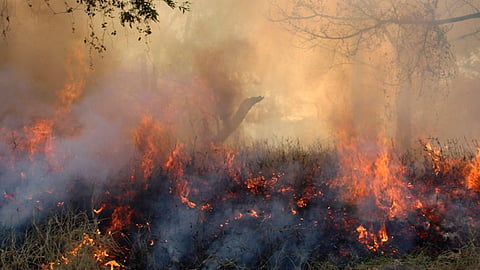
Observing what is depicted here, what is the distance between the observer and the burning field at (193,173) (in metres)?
5.05

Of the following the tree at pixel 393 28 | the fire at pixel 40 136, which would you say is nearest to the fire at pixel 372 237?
the tree at pixel 393 28

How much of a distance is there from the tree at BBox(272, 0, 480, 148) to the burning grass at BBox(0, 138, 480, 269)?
3.32m

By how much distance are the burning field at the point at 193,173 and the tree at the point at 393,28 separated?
0.76ft

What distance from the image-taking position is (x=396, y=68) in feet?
36.3

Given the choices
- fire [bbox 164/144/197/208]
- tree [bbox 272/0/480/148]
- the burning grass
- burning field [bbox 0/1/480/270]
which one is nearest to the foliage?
tree [bbox 272/0/480/148]

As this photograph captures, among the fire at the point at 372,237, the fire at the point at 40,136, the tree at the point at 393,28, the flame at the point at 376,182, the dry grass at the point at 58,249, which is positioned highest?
the tree at the point at 393,28

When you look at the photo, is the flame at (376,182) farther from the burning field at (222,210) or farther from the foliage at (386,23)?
the foliage at (386,23)

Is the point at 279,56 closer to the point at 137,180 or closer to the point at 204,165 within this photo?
the point at 204,165

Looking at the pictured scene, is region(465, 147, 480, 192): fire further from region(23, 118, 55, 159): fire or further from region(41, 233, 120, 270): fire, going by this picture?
region(23, 118, 55, 159): fire

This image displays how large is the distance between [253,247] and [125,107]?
4612 millimetres

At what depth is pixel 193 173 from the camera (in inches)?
274

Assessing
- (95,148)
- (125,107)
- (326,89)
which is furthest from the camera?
(326,89)

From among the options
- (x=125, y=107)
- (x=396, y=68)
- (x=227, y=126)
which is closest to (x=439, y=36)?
(x=396, y=68)

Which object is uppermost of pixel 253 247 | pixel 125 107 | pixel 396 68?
pixel 396 68
